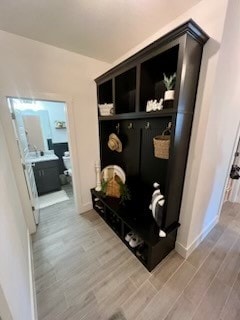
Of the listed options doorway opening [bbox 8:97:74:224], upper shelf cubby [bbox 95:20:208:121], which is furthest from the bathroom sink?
upper shelf cubby [bbox 95:20:208:121]

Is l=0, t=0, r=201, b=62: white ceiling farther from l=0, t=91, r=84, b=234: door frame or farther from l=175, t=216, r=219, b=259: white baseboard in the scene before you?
l=175, t=216, r=219, b=259: white baseboard

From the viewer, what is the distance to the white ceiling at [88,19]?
1210mm

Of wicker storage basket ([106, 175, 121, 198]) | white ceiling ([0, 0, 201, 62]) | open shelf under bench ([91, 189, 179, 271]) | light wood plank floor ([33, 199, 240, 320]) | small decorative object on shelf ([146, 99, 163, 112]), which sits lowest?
light wood plank floor ([33, 199, 240, 320])

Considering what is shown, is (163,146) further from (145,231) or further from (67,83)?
(67,83)

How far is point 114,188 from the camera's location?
2.16 metres

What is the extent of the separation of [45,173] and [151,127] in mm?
2565

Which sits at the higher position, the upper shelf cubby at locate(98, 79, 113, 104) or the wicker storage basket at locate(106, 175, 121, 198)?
the upper shelf cubby at locate(98, 79, 113, 104)

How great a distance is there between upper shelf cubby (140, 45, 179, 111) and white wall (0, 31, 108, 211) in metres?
1.01

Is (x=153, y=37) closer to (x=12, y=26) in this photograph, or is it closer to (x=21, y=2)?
(x=21, y=2)

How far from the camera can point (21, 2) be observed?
1166 millimetres

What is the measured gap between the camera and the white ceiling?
47.6 inches

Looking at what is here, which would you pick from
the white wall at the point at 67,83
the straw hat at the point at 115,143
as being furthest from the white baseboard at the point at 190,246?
the white wall at the point at 67,83

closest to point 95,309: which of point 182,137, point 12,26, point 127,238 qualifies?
point 127,238

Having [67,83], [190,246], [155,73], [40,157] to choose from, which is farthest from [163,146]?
[40,157]
